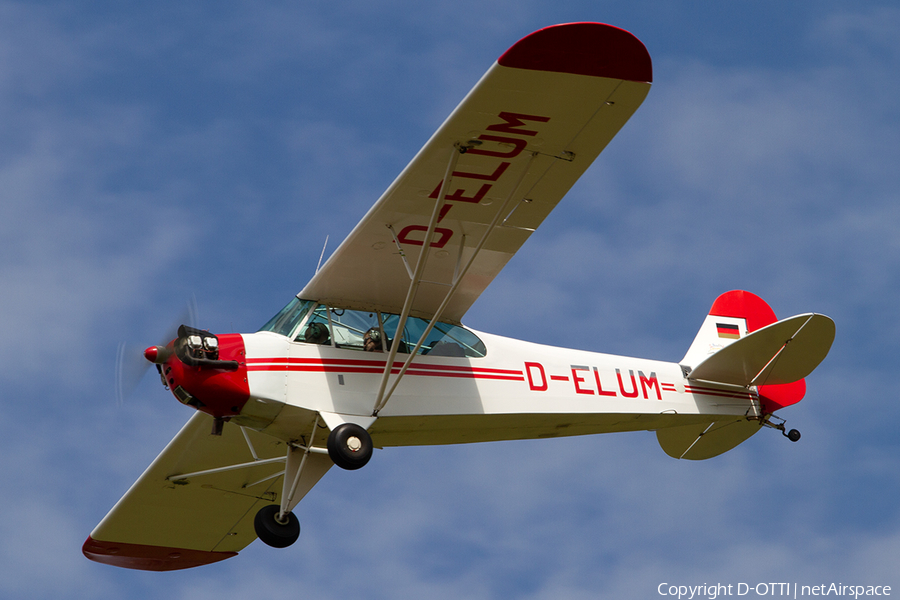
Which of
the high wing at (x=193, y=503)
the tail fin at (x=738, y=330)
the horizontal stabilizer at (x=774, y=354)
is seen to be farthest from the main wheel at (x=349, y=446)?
the tail fin at (x=738, y=330)

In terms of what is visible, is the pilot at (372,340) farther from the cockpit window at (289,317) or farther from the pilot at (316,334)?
the cockpit window at (289,317)

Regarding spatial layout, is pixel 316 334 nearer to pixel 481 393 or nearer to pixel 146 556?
pixel 481 393

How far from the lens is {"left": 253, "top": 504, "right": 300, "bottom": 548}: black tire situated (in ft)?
36.5

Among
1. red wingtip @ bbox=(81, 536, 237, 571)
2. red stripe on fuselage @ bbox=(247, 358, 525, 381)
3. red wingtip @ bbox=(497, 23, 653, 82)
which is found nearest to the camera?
red wingtip @ bbox=(497, 23, 653, 82)

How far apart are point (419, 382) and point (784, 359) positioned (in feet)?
14.1

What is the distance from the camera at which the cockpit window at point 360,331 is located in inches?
445

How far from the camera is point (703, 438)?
14125mm

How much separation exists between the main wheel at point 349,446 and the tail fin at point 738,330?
14.7 ft

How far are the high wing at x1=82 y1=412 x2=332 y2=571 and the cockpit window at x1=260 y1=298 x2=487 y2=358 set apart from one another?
2.41 m

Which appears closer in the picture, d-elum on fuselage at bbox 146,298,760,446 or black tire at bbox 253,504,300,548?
d-elum on fuselage at bbox 146,298,760,446

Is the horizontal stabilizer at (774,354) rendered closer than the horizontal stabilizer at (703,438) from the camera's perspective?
Yes

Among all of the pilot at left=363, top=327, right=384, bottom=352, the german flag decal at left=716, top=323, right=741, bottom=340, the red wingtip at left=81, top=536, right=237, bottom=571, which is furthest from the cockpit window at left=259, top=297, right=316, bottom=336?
the german flag decal at left=716, top=323, right=741, bottom=340

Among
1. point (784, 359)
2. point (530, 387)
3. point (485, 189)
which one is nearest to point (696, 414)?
point (784, 359)

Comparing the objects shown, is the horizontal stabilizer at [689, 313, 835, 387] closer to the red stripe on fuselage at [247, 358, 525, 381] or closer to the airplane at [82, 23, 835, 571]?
the airplane at [82, 23, 835, 571]
